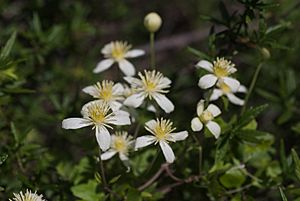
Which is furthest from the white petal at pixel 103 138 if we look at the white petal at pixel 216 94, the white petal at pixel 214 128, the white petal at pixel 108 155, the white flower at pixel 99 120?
the white petal at pixel 216 94

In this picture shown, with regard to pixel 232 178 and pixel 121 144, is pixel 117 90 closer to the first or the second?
pixel 121 144

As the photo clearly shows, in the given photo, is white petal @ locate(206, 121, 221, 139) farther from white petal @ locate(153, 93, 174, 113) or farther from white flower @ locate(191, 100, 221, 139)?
white petal @ locate(153, 93, 174, 113)

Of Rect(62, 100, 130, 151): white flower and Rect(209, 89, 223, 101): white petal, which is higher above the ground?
Result: Rect(209, 89, 223, 101): white petal

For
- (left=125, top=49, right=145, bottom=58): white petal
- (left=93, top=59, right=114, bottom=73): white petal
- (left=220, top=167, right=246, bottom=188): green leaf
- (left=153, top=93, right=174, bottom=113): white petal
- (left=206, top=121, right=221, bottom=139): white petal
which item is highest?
(left=125, top=49, right=145, bottom=58): white petal

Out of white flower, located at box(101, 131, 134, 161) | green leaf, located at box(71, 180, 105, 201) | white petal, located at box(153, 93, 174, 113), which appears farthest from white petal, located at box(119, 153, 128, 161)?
white petal, located at box(153, 93, 174, 113)

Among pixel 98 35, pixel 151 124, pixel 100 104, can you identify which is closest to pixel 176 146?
pixel 151 124

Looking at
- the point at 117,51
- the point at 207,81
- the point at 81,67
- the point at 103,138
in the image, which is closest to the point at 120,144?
the point at 103,138

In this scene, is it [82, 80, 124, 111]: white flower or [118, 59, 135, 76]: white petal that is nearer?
[82, 80, 124, 111]: white flower

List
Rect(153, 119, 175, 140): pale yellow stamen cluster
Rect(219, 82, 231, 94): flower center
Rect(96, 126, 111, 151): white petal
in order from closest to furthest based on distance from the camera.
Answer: Rect(96, 126, 111, 151): white petal
Rect(153, 119, 175, 140): pale yellow stamen cluster
Rect(219, 82, 231, 94): flower center
